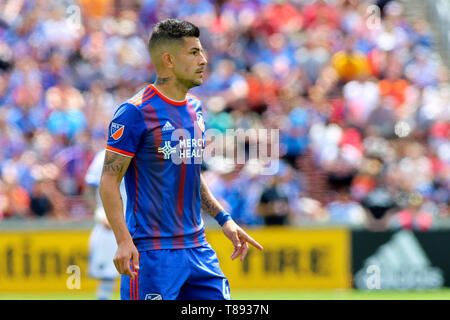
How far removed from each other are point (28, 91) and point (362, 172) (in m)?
5.75

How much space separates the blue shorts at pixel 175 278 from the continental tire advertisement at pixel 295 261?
8.75 m

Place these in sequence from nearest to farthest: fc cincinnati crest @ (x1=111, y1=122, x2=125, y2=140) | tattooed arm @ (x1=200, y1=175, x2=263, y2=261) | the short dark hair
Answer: fc cincinnati crest @ (x1=111, y1=122, x2=125, y2=140), the short dark hair, tattooed arm @ (x1=200, y1=175, x2=263, y2=261)

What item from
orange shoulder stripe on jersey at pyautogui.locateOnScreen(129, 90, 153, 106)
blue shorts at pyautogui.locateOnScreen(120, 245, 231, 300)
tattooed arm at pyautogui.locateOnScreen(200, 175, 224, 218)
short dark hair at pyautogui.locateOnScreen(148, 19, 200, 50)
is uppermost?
short dark hair at pyautogui.locateOnScreen(148, 19, 200, 50)

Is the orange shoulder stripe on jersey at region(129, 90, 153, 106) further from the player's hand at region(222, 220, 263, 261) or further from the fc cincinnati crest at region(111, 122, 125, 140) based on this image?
the player's hand at region(222, 220, 263, 261)

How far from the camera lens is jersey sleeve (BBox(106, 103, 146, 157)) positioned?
569 centimetres

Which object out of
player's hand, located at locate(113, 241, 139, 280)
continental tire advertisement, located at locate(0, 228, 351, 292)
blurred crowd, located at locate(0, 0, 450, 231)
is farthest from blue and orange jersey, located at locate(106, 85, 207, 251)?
continental tire advertisement, located at locate(0, 228, 351, 292)

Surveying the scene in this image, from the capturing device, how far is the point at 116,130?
569cm

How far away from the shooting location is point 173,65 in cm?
589

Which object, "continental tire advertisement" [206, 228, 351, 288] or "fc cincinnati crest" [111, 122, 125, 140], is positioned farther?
"continental tire advertisement" [206, 228, 351, 288]

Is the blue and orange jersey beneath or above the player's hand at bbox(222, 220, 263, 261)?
above

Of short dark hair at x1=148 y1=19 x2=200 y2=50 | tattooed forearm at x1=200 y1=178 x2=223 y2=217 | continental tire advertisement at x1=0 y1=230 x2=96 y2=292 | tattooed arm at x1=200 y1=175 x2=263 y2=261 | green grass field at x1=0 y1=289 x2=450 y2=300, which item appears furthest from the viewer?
continental tire advertisement at x1=0 y1=230 x2=96 y2=292

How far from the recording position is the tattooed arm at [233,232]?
19.9ft

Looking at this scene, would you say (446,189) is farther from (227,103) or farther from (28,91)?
(28,91)

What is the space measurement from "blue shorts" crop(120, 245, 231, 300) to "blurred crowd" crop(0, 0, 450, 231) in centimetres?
834
